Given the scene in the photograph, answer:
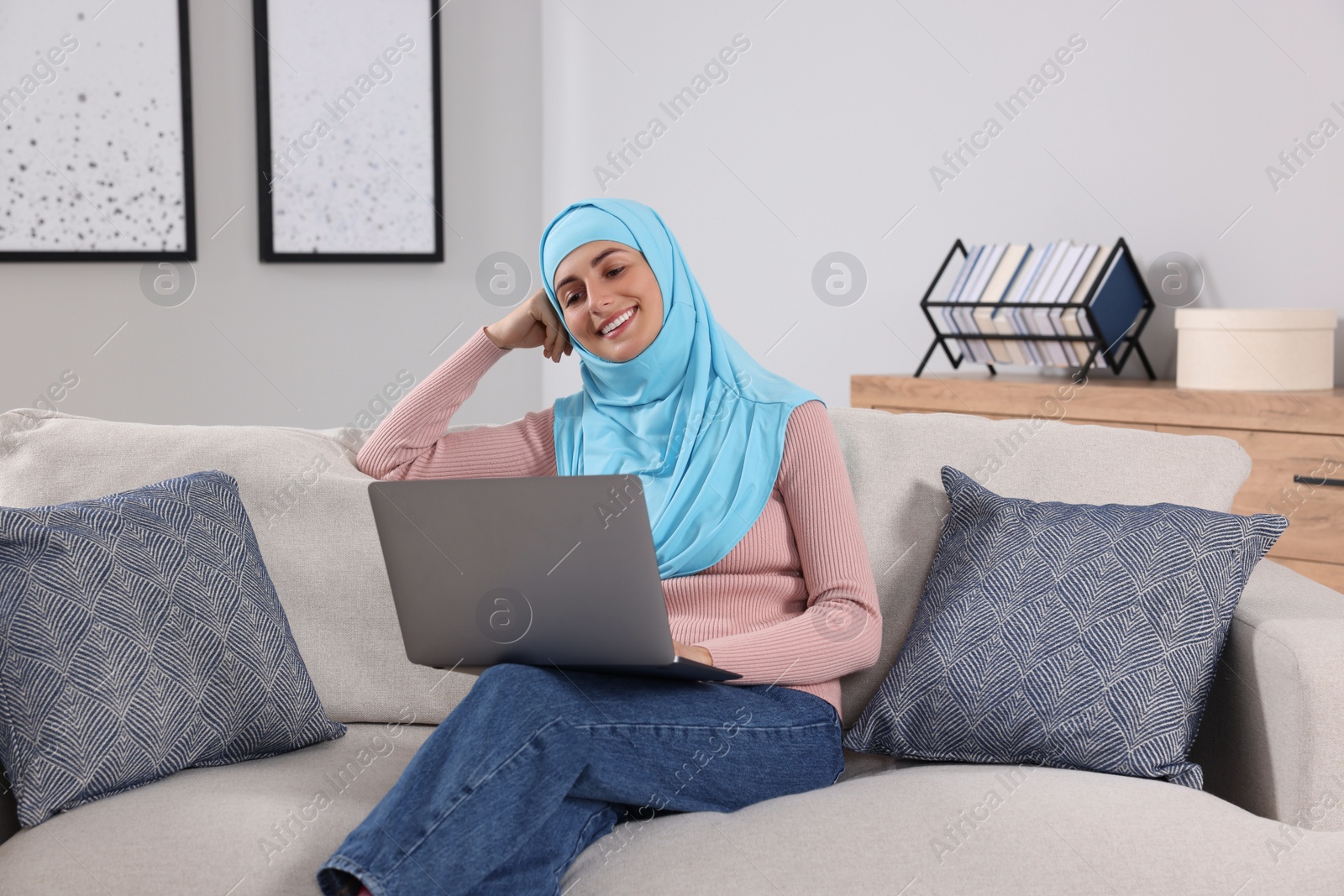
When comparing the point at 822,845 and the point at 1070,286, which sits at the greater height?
the point at 1070,286

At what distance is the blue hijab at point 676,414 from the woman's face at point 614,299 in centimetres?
1

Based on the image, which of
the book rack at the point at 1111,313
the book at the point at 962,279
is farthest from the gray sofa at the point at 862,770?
the book at the point at 962,279

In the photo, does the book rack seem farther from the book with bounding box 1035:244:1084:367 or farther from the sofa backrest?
the sofa backrest

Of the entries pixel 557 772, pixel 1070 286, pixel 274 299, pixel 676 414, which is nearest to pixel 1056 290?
pixel 1070 286

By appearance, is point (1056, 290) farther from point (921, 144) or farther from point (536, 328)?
point (536, 328)

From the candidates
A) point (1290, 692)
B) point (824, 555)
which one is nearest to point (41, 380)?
point (824, 555)

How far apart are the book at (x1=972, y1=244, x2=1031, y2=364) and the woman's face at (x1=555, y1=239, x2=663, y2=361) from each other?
1469 mm

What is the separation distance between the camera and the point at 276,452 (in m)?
1.77

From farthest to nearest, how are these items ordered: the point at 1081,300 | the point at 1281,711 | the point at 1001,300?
the point at 1001,300, the point at 1081,300, the point at 1281,711

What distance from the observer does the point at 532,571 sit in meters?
1.24

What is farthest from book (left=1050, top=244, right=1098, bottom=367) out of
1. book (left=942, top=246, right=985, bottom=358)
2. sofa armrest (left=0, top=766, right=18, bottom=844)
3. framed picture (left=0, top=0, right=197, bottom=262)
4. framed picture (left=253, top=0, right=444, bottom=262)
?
framed picture (left=0, top=0, right=197, bottom=262)

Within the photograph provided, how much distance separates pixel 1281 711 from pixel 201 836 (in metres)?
1.31

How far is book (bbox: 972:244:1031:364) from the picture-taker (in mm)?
2930

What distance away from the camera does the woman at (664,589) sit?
1.19 m
